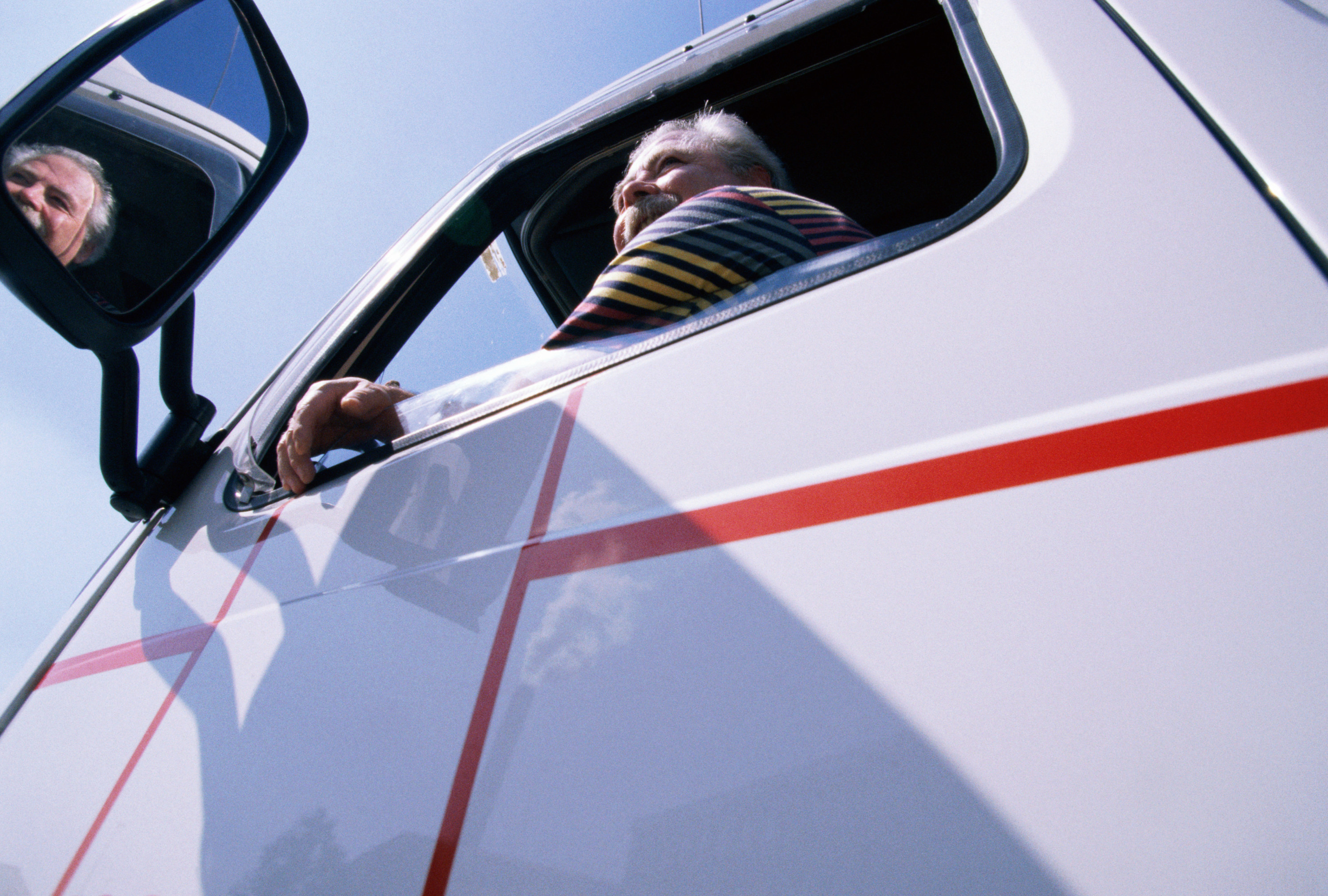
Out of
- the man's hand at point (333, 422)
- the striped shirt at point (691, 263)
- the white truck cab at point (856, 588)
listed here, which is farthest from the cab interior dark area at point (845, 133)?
the man's hand at point (333, 422)

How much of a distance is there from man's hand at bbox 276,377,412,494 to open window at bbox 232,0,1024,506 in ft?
0.16

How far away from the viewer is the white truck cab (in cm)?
36

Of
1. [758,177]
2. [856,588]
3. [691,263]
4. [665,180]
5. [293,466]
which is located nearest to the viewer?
[856,588]

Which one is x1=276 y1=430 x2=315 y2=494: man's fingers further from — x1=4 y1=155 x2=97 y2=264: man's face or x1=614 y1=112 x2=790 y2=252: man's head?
x1=614 y1=112 x2=790 y2=252: man's head

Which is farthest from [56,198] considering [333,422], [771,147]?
[771,147]

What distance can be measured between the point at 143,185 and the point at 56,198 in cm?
17

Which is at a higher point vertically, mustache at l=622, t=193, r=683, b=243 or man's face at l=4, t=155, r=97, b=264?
man's face at l=4, t=155, r=97, b=264

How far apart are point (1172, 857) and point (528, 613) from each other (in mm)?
478

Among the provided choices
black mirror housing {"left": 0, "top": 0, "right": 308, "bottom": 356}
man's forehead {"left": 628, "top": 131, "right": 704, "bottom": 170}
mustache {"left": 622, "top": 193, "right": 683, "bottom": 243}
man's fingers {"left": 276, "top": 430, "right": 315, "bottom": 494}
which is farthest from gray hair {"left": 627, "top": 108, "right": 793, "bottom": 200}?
man's fingers {"left": 276, "top": 430, "right": 315, "bottom": 494}

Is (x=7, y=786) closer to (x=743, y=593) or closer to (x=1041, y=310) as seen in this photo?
(x=743, y=593)

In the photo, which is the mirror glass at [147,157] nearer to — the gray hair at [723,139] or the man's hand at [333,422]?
the man's hand at [333,422]

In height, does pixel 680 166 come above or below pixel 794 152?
above

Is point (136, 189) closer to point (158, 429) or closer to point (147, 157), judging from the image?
point (147, 157)

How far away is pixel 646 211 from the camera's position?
4.94 feet
